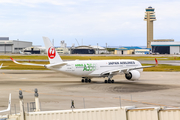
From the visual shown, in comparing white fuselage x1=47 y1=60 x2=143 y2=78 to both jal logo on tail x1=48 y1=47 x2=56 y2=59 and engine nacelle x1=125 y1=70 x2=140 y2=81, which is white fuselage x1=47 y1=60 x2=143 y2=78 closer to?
jal logo on tail x1=48 y1=47 x2=56 y2=59

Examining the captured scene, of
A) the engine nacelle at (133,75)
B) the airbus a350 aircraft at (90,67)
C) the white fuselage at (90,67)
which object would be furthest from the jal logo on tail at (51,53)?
the engine nacelle at (133,75)

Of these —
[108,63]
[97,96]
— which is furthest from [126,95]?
[108,63]

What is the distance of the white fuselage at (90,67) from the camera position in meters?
49.6

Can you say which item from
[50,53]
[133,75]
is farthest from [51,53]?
[133,75]

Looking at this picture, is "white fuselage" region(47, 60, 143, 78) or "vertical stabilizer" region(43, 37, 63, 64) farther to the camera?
"vertical stabilizer" region(43, 37, 63, 64)

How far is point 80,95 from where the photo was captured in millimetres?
37969

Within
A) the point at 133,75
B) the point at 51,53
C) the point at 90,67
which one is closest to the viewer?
the point at 51,53

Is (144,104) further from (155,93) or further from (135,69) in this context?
(135,69)

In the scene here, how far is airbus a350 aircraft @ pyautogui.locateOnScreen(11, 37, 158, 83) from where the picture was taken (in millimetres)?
49281

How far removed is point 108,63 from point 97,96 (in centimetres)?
1725

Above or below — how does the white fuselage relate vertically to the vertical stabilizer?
below

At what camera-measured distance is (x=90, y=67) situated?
170ft

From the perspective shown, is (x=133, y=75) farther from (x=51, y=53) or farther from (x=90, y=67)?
(x=51, y=53)

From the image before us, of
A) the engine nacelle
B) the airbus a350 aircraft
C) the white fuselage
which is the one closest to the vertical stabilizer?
the airbus a350 aircraft
